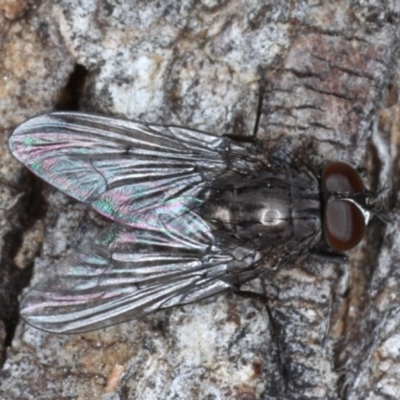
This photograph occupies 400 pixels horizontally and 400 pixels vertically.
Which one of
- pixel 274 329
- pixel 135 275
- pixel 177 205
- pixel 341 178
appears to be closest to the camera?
pixel 274 329

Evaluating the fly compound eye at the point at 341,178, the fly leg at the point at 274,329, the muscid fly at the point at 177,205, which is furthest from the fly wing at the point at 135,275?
the fly compound eye at the point at 341,178

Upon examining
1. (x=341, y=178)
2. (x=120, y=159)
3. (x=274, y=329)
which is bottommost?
(x=274, y=329)

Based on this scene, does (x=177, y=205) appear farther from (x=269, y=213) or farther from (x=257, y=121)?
(x=257, y=121)

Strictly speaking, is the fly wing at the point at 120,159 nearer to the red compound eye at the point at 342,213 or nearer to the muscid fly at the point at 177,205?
the muscid fly at the point at 177,205

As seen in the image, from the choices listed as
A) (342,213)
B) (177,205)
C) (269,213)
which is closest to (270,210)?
(269,213)

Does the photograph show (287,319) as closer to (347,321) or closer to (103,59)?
(347,321)

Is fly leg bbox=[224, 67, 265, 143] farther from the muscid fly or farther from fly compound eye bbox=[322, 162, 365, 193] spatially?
fly compound eye bbox=[322, 162, 365, 193]
